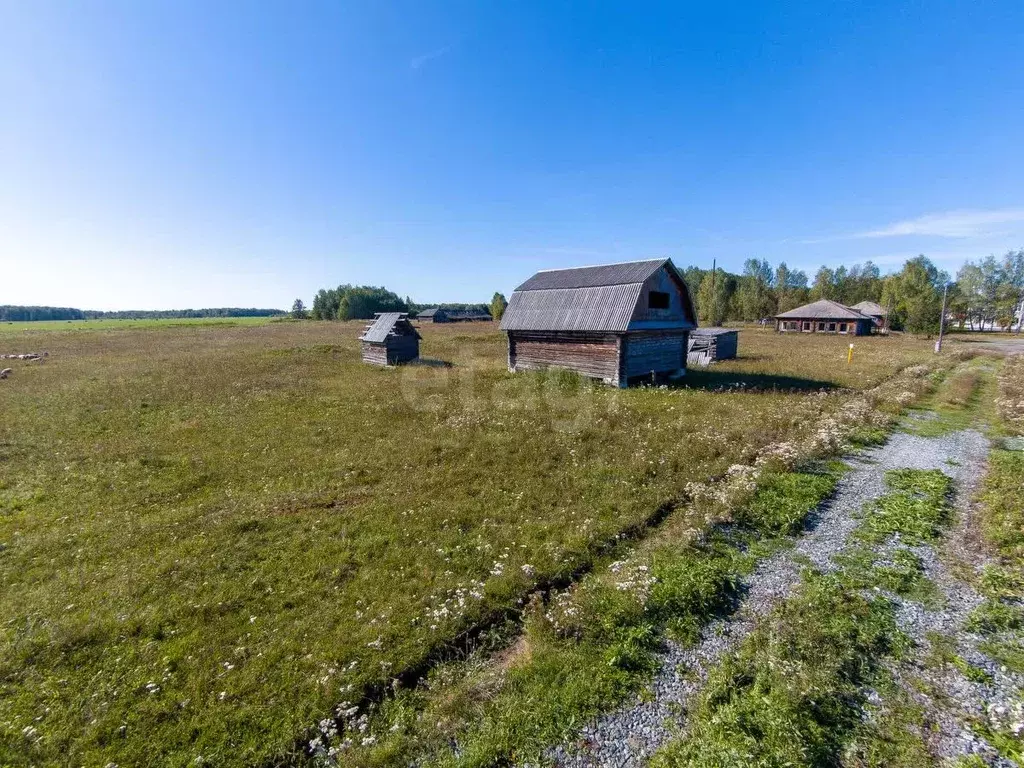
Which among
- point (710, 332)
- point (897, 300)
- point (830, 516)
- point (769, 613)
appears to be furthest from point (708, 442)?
point (897, 300)

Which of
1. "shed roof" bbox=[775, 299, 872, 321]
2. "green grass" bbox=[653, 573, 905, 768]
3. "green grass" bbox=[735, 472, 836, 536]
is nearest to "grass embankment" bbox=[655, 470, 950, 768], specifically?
"green grass" bbox=[653, 573, 905, 768]

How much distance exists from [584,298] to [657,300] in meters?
3.72

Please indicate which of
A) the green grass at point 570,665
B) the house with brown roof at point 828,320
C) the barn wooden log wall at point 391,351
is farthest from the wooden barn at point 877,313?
the green grass at point 570,665

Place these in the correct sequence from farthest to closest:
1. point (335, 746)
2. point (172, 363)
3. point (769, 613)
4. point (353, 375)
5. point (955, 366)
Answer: point (172, 363), point (955, 366), point (353, 375), point (769, 613), point (335, 746)

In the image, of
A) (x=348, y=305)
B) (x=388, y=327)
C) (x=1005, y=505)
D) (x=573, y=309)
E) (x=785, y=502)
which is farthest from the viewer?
(x=348, y=305)

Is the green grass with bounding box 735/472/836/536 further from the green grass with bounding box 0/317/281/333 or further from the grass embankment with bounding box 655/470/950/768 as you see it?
the green grass with bounding box 0/317/281/333

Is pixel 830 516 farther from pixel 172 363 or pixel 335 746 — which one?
pixel 172 363

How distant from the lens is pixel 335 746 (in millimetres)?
4344

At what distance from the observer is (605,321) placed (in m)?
21.1

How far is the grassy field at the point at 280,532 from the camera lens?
16.0ft

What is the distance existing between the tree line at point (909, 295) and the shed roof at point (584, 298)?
5159cm

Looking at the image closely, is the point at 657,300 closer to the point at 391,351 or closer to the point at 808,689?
the point at 391,351

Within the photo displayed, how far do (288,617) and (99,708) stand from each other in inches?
76.2

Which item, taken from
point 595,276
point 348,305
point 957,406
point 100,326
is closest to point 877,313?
point 957,406
